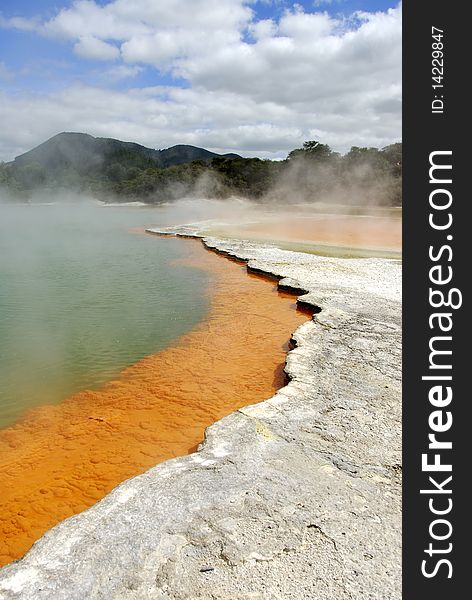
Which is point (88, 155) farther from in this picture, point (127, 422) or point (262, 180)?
point (127, 422)

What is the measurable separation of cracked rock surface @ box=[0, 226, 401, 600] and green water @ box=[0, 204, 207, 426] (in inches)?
92.2

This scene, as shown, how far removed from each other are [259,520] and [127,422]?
6.97 ft

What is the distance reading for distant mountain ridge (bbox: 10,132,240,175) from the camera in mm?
86844

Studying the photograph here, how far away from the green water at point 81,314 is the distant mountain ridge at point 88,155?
220ft

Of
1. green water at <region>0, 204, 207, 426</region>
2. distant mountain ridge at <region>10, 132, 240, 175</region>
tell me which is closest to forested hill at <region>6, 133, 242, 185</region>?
distant mountain ridge at <region>10, 132, 240, 175</region>

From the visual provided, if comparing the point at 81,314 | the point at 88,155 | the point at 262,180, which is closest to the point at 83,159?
the point at 88,155

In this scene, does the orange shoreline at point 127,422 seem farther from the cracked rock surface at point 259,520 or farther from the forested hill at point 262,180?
the forested hill at point 262,180

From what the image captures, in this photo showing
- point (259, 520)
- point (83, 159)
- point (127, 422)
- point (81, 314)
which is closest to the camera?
point (259, 520)

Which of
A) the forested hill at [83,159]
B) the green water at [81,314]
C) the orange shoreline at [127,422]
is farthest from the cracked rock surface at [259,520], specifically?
the forested hill at [83,159]

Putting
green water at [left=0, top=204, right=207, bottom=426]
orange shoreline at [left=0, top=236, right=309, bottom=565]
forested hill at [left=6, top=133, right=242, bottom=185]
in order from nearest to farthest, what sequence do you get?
orange shoreline at [left=0, top=236, right=309, bottom=565], green water at [left=0, top=204, right=207, bottom=426], forested hill at [left=6, top=133, right=242, bottom=185]

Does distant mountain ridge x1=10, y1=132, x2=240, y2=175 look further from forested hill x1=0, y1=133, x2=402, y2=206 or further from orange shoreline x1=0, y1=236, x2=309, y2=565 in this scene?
orange shoreline x1=0, y1=236, x2=309, y2=565

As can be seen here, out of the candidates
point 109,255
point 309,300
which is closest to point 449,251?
point 309,300

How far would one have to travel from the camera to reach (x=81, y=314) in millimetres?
7750

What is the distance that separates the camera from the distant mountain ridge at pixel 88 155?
86.8 m
